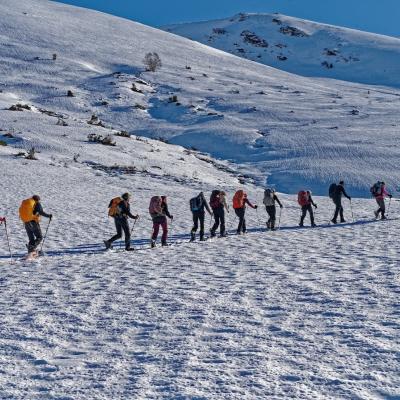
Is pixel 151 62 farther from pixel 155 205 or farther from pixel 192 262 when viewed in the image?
pixel 192 262

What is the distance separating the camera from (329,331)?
24.1ft

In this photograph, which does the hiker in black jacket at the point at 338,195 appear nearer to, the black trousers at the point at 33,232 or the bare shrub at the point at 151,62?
the black trousers at the point at 33,232

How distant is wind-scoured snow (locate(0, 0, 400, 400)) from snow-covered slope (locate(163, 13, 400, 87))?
34.4m

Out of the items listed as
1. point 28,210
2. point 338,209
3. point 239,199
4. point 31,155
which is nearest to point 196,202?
point 239,199

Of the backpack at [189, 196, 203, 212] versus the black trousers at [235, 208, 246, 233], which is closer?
the backpack at [189, 196, 203, 212]

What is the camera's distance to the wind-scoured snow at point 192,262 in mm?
6145

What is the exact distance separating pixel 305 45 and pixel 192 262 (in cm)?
9121

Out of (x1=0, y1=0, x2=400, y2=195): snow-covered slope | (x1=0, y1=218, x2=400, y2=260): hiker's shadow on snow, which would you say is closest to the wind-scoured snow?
(x1=0, y1=218, x2=400, y2=260): hiker's shadow on snow

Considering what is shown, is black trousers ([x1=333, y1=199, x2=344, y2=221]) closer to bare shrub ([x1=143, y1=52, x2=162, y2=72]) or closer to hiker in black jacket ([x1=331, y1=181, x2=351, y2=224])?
hiker in black jacket ([x1=331, y1=181, x2=351, y2=224])

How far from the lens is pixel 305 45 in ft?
321

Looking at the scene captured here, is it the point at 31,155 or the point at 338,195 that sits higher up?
the point at 338,195

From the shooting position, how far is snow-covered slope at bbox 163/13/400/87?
8269 cm

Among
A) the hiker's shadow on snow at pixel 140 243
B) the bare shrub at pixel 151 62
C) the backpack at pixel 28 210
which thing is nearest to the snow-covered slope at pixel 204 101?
the bare shrub at pixel 151 62

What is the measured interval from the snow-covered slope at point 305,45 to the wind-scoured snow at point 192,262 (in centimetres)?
3441
